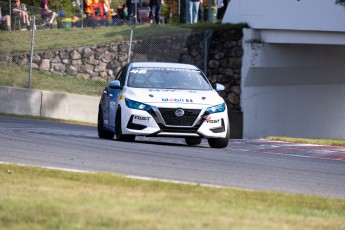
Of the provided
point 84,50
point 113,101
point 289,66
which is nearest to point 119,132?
point 113,101

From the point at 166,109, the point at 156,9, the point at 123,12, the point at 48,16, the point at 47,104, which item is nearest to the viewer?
the point at 166,109

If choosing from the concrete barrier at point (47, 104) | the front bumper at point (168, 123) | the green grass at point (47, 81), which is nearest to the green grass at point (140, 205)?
the front bumper at point (168, 123)

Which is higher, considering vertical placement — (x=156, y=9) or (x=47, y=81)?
(x=156, y=9)

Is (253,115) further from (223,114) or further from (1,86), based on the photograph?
(223,114)

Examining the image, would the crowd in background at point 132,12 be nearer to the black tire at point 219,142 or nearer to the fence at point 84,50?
the fence at point 84,50

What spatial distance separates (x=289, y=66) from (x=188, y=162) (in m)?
17.9

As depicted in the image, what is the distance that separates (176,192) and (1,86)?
1897 centimetres

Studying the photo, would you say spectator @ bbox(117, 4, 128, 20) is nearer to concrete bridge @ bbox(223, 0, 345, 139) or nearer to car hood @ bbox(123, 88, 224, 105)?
concrete bridge @ bbox(223, 0, 345, 139)

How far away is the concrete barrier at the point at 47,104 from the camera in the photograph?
2916 centimetres

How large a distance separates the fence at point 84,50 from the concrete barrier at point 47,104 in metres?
0.44

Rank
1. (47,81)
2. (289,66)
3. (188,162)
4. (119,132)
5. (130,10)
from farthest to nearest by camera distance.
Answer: (130,10), (289,66), (47,81), (119,132), (188,162)

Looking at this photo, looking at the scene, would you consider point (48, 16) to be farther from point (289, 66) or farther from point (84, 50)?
point (289, 66)

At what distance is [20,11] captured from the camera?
29.5 m

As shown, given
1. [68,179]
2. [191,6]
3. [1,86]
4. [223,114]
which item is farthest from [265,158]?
[191,6]
